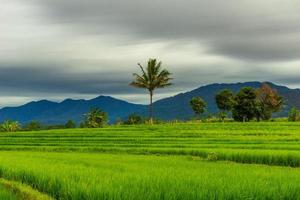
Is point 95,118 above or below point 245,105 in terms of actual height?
below

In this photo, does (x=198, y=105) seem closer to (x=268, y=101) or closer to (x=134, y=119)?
(x=134, y=119)

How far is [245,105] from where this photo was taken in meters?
85.0

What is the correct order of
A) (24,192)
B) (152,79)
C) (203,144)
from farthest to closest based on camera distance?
1. (152,79)
2. (203,144)
3. (24,192)

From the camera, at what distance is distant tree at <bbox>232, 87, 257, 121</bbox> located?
3339 inches

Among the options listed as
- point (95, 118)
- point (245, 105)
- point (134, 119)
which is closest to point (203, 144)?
point (245, 105)

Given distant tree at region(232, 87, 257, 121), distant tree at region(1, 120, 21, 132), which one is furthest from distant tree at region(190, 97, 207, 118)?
distant tree at region(1, 120, 21, 132)

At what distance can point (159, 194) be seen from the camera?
1068 centimetres

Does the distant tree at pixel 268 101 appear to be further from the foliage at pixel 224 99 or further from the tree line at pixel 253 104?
the foliage at pixel 224 99

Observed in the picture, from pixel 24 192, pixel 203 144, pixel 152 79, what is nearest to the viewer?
pixel 24 192

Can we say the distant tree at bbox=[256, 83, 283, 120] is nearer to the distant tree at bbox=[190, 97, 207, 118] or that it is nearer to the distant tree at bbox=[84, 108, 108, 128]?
the distant tree at bbox=[190, 97, 207, 118]

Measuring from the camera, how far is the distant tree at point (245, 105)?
84812 mm

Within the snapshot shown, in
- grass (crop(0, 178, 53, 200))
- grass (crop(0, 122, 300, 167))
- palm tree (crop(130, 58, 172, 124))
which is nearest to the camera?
grass (crop(0, 178, 53, 200))

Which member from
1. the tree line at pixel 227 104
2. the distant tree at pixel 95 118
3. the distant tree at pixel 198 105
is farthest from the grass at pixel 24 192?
the distant tree at pixel 198 105

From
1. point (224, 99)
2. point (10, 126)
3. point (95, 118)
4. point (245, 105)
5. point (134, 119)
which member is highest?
point (224, 99)
